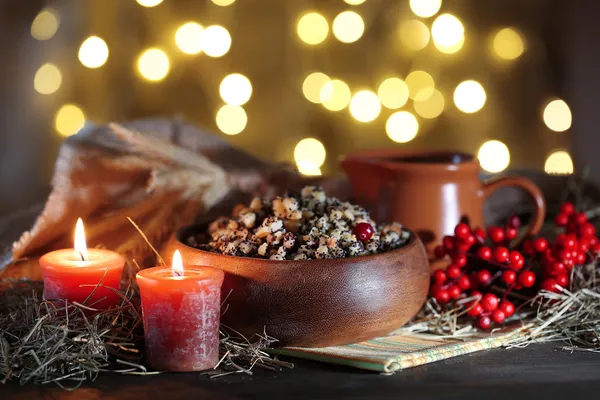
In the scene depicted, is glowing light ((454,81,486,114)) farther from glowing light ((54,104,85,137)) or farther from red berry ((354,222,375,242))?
red berry ((354,222,375,242))

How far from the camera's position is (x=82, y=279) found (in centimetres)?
80

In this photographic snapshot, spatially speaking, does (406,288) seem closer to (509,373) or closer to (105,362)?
(509,373)

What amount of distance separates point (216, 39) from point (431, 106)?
0.59 metres

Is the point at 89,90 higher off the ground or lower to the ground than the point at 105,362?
higher

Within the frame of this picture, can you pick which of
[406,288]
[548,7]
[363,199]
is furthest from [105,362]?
[548,7]

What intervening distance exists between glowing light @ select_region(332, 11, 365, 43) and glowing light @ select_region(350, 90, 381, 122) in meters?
0.15

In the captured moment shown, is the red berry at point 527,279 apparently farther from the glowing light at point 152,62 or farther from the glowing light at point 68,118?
the glowing light at point 68,118

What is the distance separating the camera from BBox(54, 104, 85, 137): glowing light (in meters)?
2.09

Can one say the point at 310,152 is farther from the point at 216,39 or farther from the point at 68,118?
the point at 68,118

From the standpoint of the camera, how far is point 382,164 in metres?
1.01

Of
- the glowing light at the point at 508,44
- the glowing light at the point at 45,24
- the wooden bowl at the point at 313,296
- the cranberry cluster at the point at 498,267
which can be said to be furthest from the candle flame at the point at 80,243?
the glowing light at the point at 508,44

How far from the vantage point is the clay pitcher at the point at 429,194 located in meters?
1.00

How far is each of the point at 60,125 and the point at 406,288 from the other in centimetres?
153

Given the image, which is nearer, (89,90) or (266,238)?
(266,238)
